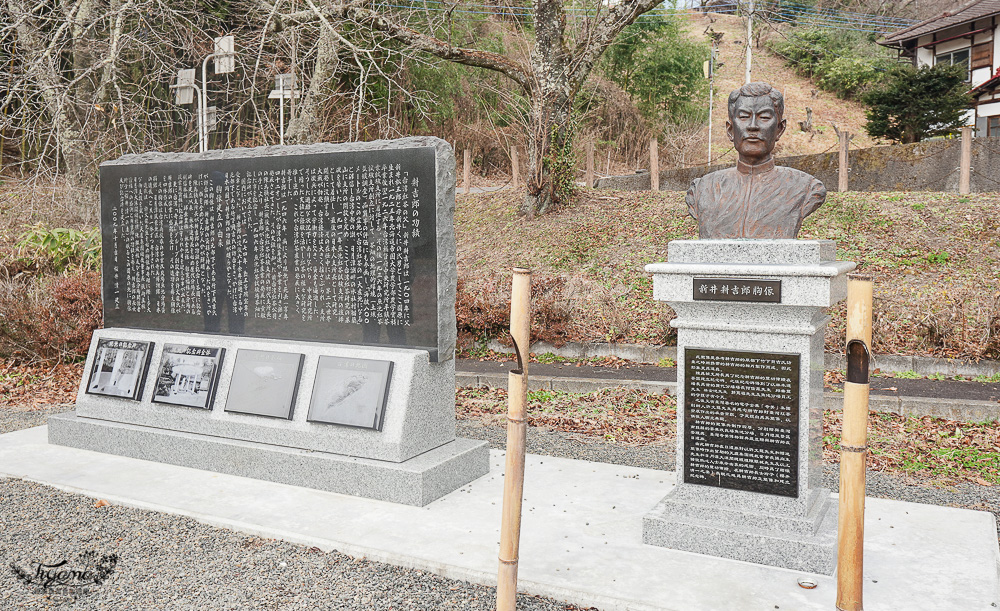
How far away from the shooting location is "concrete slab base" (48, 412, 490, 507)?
4840 mm

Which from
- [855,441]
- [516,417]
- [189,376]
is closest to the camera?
[855,441]

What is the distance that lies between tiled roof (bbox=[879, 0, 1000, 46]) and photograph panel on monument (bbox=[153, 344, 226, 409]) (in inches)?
1010

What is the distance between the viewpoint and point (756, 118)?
4.09m

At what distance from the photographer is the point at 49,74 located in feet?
33.1

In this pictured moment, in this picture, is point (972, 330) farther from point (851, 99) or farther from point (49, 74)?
point (851, 99)

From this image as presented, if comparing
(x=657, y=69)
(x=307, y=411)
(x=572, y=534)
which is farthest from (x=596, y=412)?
(x=657, y=69)

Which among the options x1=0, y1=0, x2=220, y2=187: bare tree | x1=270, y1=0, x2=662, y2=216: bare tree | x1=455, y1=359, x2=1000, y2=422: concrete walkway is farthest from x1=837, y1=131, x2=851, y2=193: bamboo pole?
x1=0, y1=0, x2=220, y2=187: bare tree

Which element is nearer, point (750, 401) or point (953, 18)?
point (750, 401)

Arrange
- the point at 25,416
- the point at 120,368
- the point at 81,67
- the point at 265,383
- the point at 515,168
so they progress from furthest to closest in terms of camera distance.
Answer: the point at 515,168
the point at 81,67
the point at 25,416
the point at 120,368
the point at 265,383

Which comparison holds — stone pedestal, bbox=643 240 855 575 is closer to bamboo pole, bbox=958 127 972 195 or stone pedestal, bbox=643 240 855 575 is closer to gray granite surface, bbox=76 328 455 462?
gray granite surface, bbox=76 328 455 462

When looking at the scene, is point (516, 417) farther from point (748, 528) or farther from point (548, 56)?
point (548, 56)

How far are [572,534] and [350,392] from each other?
1861 mm

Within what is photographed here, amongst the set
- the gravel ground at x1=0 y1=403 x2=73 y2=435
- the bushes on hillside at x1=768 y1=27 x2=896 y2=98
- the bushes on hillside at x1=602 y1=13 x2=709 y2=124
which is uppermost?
the bushes on hillside at x1=768 y1=27 x2=896 y2=98

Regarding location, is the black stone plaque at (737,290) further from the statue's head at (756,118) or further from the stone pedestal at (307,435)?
the stone pedestal at (307,435)
